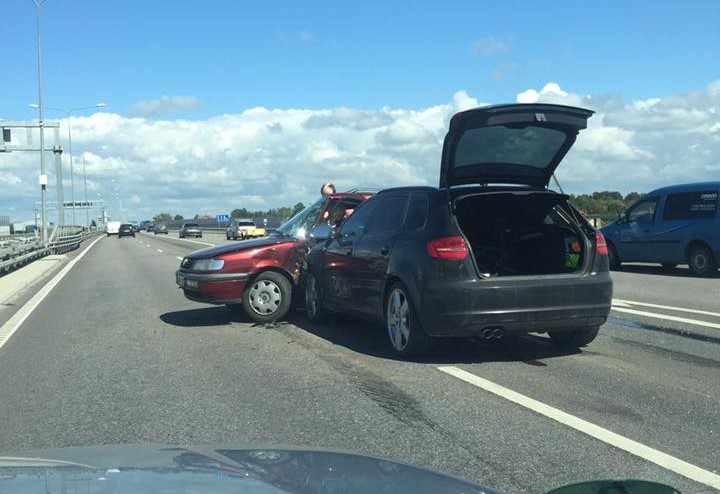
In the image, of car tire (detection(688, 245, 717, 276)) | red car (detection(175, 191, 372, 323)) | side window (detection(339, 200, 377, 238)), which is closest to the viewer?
side window (detection(339, 200, 377, 238))

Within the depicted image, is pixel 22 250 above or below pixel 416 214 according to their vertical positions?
below

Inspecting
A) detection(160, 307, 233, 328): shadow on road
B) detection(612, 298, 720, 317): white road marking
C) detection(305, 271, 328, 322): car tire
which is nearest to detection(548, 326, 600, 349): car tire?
detection(305, 271, 328, 322): car tire

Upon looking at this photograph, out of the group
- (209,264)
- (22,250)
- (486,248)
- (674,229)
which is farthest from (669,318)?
(22,250)

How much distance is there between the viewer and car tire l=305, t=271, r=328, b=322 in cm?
915

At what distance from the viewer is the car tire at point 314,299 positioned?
9.15 meters

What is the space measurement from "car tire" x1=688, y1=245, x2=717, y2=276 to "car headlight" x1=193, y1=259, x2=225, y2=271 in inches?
431

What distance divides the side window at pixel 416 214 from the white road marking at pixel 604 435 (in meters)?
1.52

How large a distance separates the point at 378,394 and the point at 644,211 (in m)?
13.0

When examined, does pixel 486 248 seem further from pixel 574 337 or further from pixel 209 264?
pixel 209 264

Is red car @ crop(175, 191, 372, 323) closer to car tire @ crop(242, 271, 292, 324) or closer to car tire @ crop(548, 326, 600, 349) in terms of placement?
car tire @ crop(242, 271, 292, 324)

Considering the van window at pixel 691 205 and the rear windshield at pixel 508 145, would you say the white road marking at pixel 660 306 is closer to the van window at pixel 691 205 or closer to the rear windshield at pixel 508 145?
the rear windshield at pixel 508 145

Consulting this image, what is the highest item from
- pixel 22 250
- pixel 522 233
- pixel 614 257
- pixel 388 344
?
pixel 522 233

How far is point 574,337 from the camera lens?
757 centimetres

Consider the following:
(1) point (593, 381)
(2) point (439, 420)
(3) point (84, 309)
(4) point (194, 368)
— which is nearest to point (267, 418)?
(2) point (439, 420)
